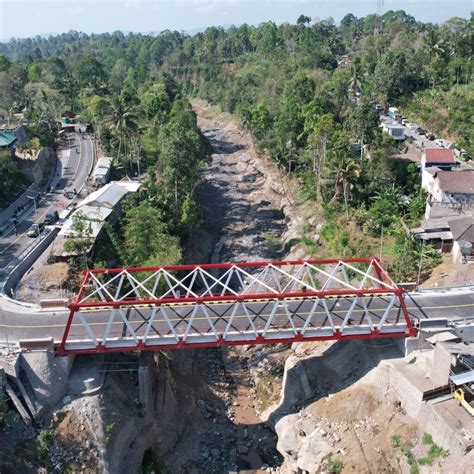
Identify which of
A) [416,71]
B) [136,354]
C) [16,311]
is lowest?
[136,354]

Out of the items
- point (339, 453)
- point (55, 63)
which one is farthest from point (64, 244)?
point (55, 63)

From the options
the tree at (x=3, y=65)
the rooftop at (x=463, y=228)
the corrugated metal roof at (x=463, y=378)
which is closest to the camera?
the corrugated metal roof at (x=463, y=378)

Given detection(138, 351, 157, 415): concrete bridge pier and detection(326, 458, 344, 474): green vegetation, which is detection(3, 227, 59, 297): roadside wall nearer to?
detection(138, 351, 157, 415): concrete bridge pier

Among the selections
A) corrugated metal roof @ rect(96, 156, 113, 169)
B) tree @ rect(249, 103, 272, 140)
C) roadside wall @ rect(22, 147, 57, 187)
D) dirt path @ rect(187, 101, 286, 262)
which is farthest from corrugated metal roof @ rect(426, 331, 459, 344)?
tree @ rect(249, 103, 272, 140)

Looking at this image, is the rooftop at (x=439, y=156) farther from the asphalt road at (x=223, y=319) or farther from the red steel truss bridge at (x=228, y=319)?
the red steel truss bridge at (x=228, y=319)

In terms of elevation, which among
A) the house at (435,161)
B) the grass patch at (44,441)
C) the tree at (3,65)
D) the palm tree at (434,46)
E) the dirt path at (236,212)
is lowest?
the dirt path at (236,212)

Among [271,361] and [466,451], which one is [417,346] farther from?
[271,361]

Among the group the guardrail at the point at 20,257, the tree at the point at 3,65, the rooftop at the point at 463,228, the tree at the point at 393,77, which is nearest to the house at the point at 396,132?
the tree at the point at 393,77
